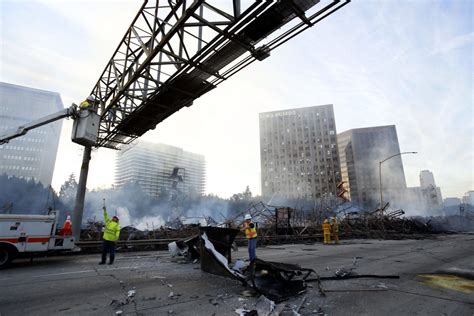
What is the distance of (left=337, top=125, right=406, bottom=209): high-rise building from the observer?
96.7m

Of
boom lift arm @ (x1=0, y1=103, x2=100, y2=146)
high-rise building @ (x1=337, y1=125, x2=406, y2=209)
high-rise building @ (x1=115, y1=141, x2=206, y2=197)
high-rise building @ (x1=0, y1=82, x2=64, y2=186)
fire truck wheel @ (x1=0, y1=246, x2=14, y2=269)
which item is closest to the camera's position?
fire truck wheel @ (x1=0, y1=246, x2=14, y2=269)

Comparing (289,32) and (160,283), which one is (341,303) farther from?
(289,32)

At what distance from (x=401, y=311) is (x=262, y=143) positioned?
116m

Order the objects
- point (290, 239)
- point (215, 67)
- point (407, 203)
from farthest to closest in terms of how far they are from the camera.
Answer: point (407, 203) < point (290, 239) < point (215, 67)

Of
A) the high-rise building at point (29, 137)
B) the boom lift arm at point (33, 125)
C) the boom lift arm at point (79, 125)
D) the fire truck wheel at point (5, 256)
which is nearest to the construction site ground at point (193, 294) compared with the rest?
the fire truck wheel at point (5, 256)

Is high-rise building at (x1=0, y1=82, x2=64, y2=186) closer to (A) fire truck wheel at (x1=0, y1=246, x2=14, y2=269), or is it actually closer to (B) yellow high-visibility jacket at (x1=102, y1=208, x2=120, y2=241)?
(A) fire truck wheel at (x1=0, y1=246, x2=14, y2=269)

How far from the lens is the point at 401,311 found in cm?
398

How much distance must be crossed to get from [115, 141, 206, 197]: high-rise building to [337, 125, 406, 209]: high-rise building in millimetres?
67938

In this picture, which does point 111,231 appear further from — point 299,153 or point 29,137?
point 299,153

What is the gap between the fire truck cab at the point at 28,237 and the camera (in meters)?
7.93

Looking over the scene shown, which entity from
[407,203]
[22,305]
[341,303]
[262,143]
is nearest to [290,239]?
[341,303]

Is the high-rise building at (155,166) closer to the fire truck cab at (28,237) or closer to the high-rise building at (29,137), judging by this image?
the high-rise building at (29,137)

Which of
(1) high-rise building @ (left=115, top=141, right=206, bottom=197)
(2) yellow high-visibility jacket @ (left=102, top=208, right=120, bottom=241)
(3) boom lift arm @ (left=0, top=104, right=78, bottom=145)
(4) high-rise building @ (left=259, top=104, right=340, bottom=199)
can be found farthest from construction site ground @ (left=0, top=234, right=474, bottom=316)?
(4) high-rise building @ (left=259, top=104, right=340, bottom=199)

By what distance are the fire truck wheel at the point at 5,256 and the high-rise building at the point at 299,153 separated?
95729 millimetres
